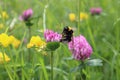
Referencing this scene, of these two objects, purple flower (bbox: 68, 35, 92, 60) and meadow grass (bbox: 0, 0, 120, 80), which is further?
meadow grass (bbox: 0, 0, 120, 80)

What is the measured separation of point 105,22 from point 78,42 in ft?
4.95

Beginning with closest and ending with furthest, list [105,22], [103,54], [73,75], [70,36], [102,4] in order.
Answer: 1. [70,36]
2. [73,75]
3. [103,54]
4. [105,22]
5. [102,4]

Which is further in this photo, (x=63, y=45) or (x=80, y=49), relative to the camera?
(x=63, y=45)

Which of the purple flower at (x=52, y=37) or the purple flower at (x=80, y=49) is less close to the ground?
the purple flower at (x=52, y=37)

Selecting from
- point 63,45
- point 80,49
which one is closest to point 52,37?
point 80,49

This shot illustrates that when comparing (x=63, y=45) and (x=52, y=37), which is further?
(x=63, y=45)

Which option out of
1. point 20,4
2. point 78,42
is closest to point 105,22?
point 20,4

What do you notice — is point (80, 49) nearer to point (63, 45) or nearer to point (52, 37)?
point (52, 37)

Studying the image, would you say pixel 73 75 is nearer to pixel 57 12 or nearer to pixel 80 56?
pixel 80 56

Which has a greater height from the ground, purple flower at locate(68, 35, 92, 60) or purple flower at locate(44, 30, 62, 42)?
purple flower at locate(44, 30, 62, 42)

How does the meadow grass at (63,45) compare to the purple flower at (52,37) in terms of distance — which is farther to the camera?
the meadow grass at (63,45)

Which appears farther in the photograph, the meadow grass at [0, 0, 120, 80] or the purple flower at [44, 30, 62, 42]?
the meadow grass at [0, 0, 120, 80]

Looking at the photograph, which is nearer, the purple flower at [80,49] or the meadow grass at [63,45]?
the purple flower at [80,49]

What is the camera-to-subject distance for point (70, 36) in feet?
3.56
